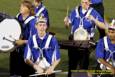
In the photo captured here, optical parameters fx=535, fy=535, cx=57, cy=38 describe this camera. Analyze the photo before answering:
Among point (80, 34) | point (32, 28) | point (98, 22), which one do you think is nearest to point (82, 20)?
point (98, 22)

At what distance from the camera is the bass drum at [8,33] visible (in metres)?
10.1

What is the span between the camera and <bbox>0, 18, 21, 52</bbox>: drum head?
10.1 meters

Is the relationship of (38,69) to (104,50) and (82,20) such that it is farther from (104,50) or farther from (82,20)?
(82,20)

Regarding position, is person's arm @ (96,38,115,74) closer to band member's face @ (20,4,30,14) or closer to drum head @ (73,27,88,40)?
drum head @ (73,27,88,40)

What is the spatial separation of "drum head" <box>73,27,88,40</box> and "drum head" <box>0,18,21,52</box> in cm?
127

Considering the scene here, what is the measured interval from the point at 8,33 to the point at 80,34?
1.51m

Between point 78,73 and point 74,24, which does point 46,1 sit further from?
point 78,73

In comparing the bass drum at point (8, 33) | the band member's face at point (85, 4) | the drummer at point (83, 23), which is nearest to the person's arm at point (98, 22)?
the drummer at point (83, 23)

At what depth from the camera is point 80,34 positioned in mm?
10805

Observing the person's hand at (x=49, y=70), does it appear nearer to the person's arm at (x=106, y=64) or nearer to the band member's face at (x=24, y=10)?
the person's arm at (x=106, y=64)

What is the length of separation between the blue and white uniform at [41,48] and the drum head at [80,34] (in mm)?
1216

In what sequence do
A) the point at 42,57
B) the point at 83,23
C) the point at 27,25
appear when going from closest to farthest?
the point at 42,57 → the point at 27,25 → the point at 83,23

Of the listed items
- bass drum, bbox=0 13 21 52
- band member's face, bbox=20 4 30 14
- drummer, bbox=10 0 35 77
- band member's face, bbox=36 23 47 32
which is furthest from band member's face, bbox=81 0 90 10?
band member's face, bbox=36 23 47 32

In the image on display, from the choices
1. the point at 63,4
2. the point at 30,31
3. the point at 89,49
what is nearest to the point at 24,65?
the point at 30,31
